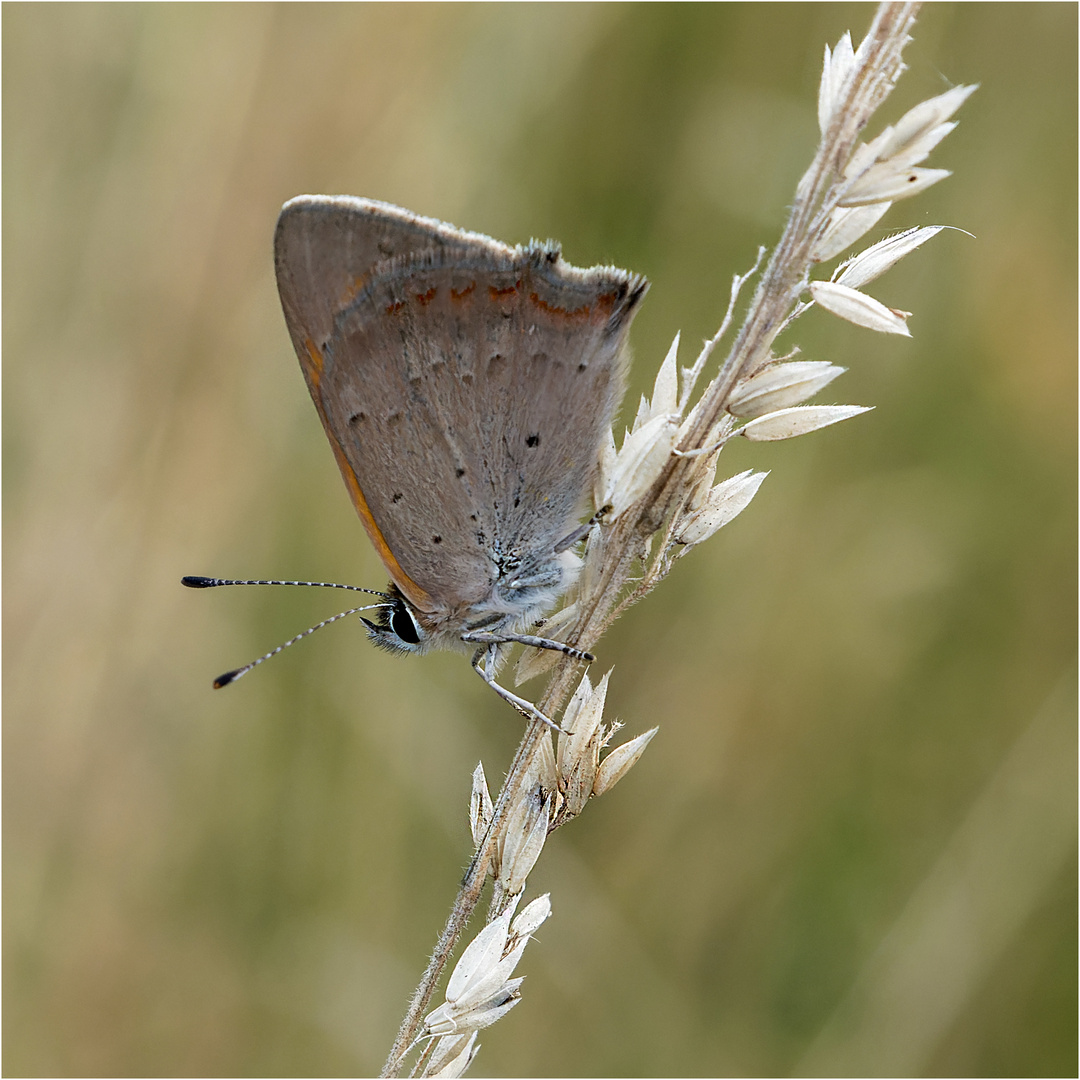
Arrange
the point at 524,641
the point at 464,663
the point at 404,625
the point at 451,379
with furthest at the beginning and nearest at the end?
the point at 464,663
the point at 404,625
the point at 451,379
the point at 524,641

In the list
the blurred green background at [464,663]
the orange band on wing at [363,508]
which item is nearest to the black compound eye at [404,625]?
the orange band on wing at [363,508]

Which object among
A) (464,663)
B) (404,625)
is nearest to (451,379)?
(404,625)

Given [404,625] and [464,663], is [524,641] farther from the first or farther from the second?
[464,663]

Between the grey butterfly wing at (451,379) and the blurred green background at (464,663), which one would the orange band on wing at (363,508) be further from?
the blurred green background at (464,663)

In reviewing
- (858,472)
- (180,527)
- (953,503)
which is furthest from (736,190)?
(180,527)

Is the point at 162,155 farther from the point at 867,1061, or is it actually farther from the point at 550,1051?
the point at 867,1061

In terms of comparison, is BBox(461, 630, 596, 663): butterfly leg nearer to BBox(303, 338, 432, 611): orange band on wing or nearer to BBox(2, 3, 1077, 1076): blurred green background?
BBox(303, 338, 432, 611): orange band on wing
